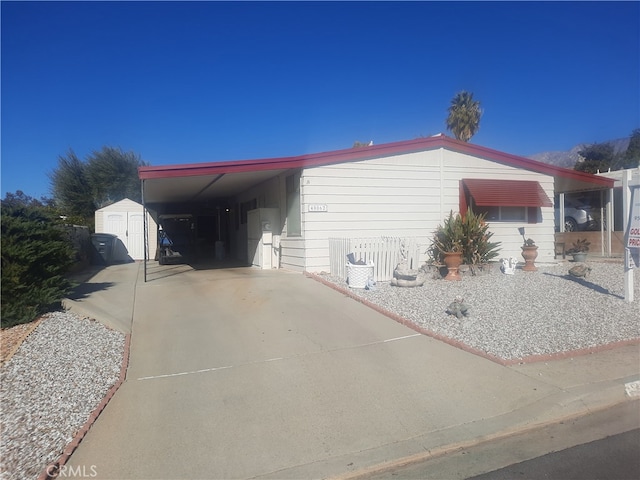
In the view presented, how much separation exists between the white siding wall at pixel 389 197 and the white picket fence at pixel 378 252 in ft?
2.83

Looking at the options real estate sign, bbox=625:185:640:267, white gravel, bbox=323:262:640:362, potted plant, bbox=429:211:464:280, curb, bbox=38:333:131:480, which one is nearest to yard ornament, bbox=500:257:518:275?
white gravel, bbox=323:262:640:362

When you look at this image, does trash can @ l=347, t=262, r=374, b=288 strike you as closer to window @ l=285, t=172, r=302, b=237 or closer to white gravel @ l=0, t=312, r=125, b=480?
window @ l=285, t=172, r=302, b=237

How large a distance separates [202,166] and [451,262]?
616 cm

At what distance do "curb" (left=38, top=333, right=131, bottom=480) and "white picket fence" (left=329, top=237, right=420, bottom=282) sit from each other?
18.4 ft

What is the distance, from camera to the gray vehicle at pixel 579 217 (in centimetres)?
1983

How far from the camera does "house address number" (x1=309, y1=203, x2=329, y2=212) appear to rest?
11.8 meters

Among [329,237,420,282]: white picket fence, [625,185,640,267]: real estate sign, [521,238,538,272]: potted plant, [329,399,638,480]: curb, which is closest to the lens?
[329,399,638,480]: curb

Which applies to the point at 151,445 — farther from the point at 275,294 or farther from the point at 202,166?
the point at 202,166

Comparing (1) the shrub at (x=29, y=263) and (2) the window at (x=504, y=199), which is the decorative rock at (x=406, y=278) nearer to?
(2) the window at (x=504, y=199)

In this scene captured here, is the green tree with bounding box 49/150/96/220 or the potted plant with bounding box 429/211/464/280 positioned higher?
the green tree with bounding box 49/150/96/220

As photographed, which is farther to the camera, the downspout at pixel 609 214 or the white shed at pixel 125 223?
the white shed at pixel 125 223

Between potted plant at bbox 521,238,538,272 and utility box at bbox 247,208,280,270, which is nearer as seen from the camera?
potted plant at bbox 521,238,538,272

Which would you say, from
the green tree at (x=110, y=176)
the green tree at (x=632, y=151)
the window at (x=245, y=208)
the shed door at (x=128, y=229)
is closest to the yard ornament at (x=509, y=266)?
the window at (x=245, y=208)

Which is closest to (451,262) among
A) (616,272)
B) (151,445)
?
(616,272)
